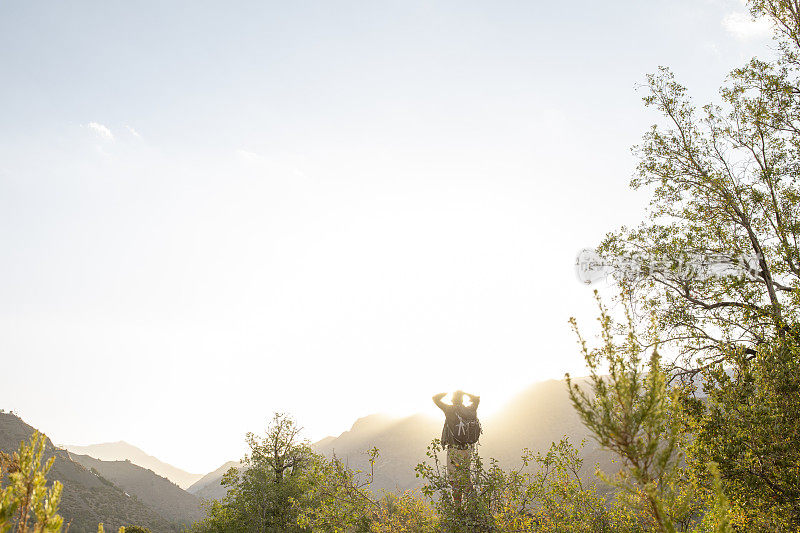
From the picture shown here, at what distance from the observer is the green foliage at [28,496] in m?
3.92

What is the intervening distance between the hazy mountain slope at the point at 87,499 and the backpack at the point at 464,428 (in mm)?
54244

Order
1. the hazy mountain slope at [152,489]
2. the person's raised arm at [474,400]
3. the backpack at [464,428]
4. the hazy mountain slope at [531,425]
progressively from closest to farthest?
the backpack at [464,428]
the person's raised arm at [474,400]
the hazy mountain slope at [152,489]
the hazy mountain slope at [531,425]

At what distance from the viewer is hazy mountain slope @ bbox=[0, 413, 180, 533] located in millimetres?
52416

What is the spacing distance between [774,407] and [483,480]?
7157 mm

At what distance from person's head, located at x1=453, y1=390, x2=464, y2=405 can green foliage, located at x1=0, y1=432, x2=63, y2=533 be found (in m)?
13.2

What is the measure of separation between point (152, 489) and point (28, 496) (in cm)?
11096

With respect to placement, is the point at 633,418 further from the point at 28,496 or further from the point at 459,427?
the point at 459,427

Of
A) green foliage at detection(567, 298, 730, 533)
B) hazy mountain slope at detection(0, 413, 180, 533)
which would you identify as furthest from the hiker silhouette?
hazy mountain slope at detection(0, 413, 180, 533)

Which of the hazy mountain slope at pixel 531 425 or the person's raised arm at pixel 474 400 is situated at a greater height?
the person's raised arm at pixel 474 400

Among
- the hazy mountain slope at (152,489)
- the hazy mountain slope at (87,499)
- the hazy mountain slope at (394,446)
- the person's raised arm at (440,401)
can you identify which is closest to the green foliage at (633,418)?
the person's raised arm at (440,401)

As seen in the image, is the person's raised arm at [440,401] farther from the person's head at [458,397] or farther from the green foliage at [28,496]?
the green foliage at [28,496]

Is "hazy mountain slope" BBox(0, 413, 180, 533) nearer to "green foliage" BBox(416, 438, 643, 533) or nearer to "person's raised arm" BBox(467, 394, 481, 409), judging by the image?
"person's raised arm" BBox(467, 394, 481, 409)

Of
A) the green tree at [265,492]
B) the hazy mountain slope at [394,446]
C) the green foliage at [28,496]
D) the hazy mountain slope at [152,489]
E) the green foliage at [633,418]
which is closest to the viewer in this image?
the green foliage at [28,496]

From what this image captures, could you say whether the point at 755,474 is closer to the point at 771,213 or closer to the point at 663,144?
the point at 771,213
